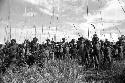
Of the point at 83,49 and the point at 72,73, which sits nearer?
the point at 72,73

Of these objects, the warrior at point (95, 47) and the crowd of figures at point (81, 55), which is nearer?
the crowd of figures at point (81, 55)

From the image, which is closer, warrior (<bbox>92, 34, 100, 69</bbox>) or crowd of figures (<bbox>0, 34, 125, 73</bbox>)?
crowd of figures (<bbox>0, 34, 125, 73</bbox>)

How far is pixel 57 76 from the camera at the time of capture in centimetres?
909

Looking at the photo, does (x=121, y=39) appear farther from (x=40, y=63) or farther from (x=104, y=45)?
(x=40, y=63)

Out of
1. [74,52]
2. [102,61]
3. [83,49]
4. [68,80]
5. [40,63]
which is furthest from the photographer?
[74,52]

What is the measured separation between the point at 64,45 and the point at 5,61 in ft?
28.8

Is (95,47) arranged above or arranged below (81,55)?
above

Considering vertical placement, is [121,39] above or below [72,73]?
above

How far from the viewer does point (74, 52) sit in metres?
23.7

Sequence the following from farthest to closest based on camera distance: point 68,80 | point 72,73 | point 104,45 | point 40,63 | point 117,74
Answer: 1. point 104,45
2. point 40,63
3. point 117,74
4. point 72,73
5. point 68,80

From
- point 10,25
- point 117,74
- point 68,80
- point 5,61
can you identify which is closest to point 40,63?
point 5,61

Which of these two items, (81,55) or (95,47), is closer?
(95,47)

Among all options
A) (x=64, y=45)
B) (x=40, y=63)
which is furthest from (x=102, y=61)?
(x=64, y=45)

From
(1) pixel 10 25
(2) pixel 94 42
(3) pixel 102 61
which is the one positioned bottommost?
(3) pixel 102 61
